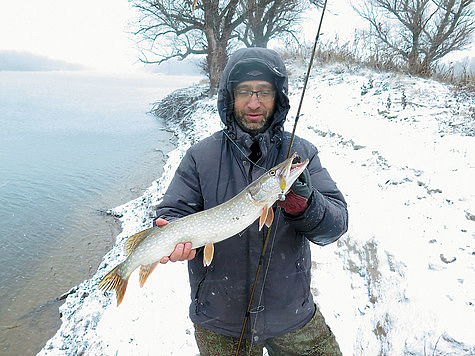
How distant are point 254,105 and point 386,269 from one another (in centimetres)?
238

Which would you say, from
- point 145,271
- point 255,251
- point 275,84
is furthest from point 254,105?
point 145,271

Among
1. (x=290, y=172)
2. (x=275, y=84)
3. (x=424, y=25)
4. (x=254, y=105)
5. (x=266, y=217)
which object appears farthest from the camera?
(x=424, y=25)

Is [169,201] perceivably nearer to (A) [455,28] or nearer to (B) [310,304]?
(B) [310,304]

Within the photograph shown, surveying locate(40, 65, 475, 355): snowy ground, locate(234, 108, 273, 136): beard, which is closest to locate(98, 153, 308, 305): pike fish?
locate(234, 108, 273, 136): beard

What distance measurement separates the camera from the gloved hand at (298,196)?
5.44 feet

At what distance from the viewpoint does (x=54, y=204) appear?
25.3ft

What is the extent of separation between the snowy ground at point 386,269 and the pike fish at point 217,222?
1.66 metres

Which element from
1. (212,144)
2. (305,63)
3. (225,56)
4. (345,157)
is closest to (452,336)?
(212,144)

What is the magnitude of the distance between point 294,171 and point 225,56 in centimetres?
1820

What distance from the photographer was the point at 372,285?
3137mm

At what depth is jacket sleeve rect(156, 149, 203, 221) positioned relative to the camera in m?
2.00

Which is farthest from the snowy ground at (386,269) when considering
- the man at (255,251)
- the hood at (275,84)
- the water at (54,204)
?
the hood at (275,84)

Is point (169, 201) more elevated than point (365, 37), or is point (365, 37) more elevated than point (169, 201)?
point (365, 37)

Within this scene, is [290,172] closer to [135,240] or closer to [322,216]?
[322,216]
